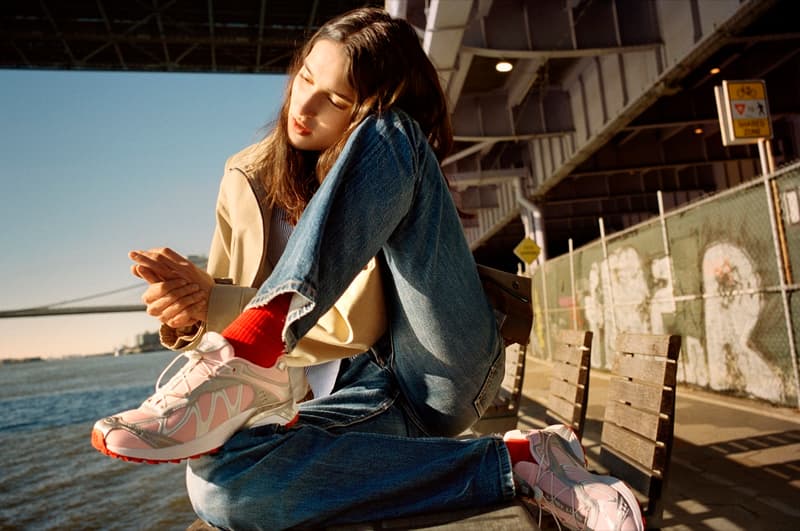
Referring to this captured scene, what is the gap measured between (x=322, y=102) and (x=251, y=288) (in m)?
0.64

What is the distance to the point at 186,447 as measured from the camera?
1.11m

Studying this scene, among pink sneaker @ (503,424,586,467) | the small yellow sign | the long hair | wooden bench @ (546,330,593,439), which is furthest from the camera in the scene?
the small yellow sign

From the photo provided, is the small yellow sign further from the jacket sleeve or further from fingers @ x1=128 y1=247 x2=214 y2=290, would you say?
fingers @ x1=128 y1=247 x2=214 y2=290

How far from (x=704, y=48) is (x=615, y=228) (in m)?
18.5

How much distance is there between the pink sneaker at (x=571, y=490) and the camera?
1.17m

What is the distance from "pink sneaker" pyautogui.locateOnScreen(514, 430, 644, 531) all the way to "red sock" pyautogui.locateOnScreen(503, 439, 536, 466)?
0.04 ft

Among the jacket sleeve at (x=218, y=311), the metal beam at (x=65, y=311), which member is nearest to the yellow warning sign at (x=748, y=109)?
the jacket sleeve at (x=218, y=311)

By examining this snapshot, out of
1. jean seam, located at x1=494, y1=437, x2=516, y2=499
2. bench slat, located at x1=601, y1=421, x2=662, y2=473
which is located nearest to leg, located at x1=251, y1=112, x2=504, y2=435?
jean seam, located at x1=494, y1=437, x2=516, y2=499

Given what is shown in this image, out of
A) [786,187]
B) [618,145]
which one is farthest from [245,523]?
[618,145]

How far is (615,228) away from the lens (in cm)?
2534

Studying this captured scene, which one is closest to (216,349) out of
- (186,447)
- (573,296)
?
(186,447)

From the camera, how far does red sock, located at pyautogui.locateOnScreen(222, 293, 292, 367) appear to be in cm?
118

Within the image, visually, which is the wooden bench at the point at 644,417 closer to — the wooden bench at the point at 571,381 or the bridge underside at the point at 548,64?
the wooden bench at the point at 571,381

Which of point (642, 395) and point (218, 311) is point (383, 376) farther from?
point (642, 395)
